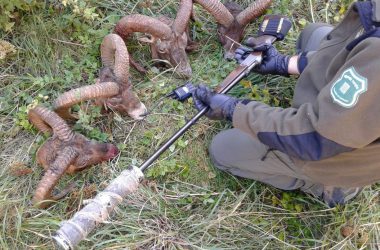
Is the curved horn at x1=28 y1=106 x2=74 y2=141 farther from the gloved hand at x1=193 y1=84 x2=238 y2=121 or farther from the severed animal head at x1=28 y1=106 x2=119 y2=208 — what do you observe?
the gloved hand at x1=193 y1=84 x2=238 y2=121

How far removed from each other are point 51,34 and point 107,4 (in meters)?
0.62

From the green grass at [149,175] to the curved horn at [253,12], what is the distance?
1.28 ft

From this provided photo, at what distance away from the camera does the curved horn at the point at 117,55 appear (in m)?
3.69

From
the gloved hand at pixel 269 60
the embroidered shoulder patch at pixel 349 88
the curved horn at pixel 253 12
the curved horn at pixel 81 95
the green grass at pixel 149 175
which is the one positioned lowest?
the green grass at pixel 149 175

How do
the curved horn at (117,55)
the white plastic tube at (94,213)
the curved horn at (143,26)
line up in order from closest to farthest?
1. the white plastic tube at (94,213)
2. the curved horn at (117,55)
3. the curved horn at (143,26)

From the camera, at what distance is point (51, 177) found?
11.2 feet

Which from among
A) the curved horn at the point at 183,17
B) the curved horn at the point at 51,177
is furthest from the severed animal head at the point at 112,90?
the curved horn at the point at 183,17

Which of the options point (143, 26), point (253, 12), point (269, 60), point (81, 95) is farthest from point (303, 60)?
point (81, 95)

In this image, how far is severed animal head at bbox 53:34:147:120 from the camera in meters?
3.50

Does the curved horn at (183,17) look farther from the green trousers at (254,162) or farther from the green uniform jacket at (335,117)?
the green uniform jacket at (335,117)

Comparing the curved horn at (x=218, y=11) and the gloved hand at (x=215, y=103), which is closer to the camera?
the gloved hand at (x=215, y=103)

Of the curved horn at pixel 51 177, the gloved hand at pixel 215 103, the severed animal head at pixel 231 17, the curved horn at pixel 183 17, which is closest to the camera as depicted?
the gloved hand at pixel 215 103

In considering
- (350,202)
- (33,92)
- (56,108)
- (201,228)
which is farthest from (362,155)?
(33,92)

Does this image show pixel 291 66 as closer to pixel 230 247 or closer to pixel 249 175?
pixel 249 175
